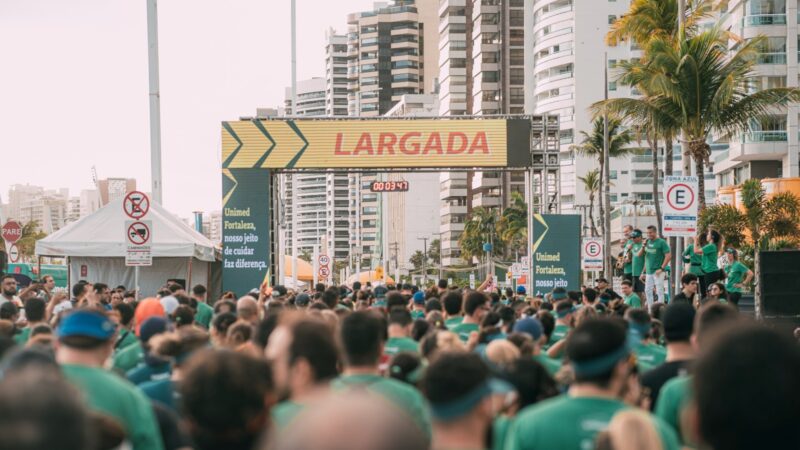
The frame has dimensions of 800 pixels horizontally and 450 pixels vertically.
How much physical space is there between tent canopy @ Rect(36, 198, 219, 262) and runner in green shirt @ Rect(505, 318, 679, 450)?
23922mm

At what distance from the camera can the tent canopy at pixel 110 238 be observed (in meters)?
28.5

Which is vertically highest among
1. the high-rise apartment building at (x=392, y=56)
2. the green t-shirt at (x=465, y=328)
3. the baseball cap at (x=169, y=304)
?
the high-rise apartment building at (x=392, y=56)

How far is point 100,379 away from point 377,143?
26.2 m

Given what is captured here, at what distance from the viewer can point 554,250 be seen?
3153 centimetres

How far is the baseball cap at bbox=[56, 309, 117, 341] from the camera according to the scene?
600cm

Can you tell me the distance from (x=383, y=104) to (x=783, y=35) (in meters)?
128

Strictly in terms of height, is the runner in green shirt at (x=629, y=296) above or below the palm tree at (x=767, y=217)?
below

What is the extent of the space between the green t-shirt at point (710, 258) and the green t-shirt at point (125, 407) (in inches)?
637

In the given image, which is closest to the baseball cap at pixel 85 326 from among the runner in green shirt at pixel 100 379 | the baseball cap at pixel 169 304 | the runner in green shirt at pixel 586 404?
the runner in green shirt at pixel 100 379

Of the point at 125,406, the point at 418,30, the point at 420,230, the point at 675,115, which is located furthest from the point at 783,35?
the point at 418,30

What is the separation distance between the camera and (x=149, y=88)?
28.9m

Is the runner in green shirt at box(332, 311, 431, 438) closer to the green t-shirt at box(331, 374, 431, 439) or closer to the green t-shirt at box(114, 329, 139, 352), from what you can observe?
the green t-shirt at box(331, 374, 431, 439)

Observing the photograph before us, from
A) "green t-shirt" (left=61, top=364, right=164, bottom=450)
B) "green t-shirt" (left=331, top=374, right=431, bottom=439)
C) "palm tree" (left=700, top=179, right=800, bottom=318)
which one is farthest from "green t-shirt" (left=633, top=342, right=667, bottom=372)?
"palm tree" (left=700, top=179, right=800, bottom=318)

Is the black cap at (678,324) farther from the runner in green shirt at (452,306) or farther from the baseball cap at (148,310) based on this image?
the runner in green shirt at (452,306)
